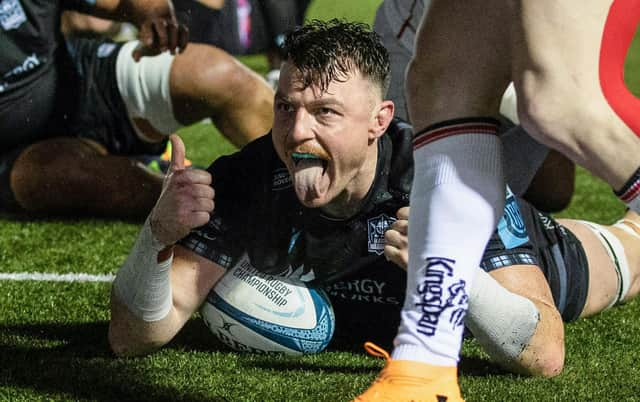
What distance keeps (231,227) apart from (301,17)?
6.31 metres

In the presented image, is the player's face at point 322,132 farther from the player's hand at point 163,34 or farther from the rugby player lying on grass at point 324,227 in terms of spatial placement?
the player's hand at point 163,34

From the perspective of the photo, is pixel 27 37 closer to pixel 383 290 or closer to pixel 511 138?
pixel 511 138

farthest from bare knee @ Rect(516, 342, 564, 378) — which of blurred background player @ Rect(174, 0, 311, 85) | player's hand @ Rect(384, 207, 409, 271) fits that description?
blurred background player @ Rect(174, 0, 311, 85)

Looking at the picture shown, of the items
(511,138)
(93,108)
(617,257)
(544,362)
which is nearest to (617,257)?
(617,257)

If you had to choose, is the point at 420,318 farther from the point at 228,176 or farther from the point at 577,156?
the point at 228,176

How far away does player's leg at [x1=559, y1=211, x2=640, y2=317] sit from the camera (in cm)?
366

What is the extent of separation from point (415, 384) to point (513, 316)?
2.10ft

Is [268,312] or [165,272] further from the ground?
[165,272]

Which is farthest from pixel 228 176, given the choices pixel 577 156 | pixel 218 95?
pixel 218 95

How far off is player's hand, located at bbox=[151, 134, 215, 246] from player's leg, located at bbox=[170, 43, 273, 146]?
2.21m

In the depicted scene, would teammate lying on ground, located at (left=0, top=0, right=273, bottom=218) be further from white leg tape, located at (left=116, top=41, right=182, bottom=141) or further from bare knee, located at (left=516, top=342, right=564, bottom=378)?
bare knee, located at (left=516, top=342, right=564, bottom=378)

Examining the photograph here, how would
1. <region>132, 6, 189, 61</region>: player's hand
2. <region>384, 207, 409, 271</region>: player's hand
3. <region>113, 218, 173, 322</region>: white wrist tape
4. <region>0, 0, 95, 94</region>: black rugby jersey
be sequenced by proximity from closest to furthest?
<region>384, 207, 409, 271</region>: player's hand < <region>113, 218, 173, 322</region>: white wrist tape < <region>132, 6, 189, 61</region>: player's hand < <region>0, 0, 95, 94</region>: black rugby jersey

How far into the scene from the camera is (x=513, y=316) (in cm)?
284

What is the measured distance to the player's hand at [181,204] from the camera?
275 cm
